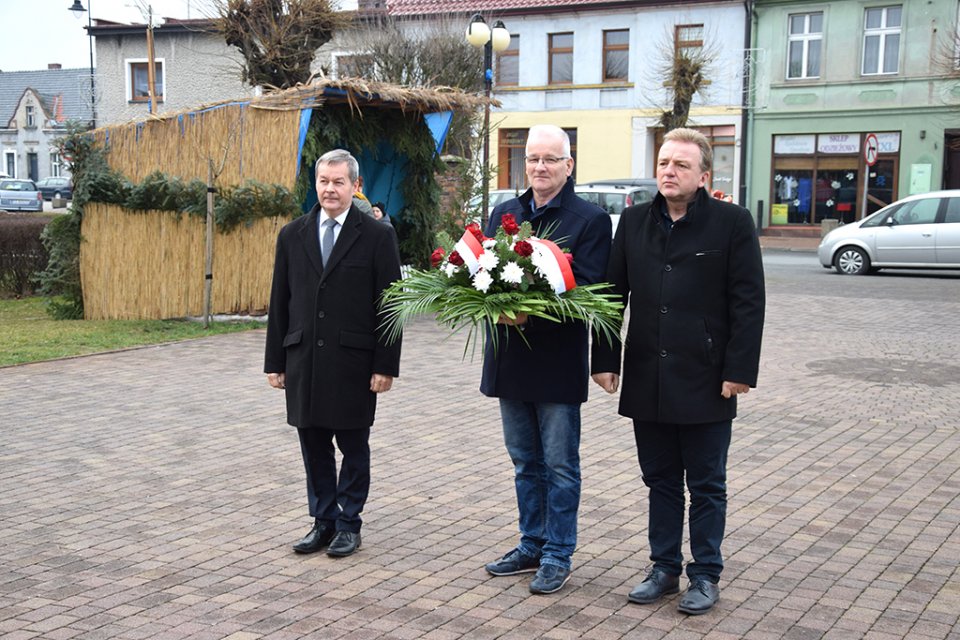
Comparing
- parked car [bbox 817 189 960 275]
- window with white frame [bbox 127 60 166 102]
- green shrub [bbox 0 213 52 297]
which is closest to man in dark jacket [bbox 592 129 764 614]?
green shrub [bbox 0 213 52 297]

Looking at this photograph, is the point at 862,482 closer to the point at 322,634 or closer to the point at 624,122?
the point at 322,634

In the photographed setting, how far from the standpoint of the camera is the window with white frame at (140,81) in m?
42.0

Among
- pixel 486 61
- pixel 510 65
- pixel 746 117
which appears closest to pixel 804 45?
pixel 746 117

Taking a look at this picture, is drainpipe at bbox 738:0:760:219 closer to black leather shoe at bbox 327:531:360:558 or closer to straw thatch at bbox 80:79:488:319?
straw thatch at bbox 80:79:488:319

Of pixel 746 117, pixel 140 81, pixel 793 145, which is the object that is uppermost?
pixel 140 81

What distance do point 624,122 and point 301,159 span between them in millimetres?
25409

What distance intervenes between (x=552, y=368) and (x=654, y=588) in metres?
1.01

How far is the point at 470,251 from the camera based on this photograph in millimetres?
4539

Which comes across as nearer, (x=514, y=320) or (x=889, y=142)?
(x=514, y=320)

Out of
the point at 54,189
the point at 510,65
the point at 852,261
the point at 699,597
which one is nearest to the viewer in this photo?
the point at 699,597

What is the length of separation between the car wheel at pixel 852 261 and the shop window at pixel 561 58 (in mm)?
18242

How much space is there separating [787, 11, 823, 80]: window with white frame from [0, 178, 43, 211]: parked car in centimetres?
3001

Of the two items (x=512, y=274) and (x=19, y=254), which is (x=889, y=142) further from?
(x=512, y=274)

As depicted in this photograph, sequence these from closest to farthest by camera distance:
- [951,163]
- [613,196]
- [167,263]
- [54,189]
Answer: [167,263]
[613,196]
[951,163]
[54,189]
